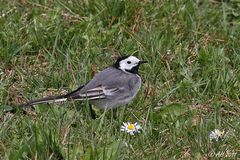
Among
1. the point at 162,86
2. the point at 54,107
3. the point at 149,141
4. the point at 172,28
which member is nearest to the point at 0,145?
the point at 54,107

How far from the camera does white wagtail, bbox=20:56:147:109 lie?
597cm

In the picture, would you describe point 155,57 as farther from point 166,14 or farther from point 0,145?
point 0,145

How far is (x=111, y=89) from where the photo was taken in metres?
6.13

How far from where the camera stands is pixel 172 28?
7.62 m

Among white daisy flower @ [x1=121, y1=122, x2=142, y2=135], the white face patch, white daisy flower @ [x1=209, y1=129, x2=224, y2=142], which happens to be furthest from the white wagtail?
white daisy flower @ [x1=209, y1=129, x2=224, y2=142]

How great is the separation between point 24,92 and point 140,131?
48.0 inches

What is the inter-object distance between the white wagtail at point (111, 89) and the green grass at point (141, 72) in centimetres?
10

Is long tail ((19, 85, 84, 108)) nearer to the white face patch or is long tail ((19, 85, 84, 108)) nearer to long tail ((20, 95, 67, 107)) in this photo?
long tail ((20, 95, 67, 107))

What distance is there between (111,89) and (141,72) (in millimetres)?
903

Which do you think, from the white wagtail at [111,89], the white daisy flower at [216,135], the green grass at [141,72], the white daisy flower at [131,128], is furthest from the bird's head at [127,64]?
the white daisy flower at [216,135]

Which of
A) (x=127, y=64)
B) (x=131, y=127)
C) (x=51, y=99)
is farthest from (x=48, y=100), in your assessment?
(x=127, y=64)

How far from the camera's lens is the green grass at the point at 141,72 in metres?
5.37

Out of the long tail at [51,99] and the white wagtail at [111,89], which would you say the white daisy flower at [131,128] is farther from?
the long tail at [51,99]

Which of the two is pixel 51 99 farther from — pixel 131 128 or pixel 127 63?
pixel 127 63
